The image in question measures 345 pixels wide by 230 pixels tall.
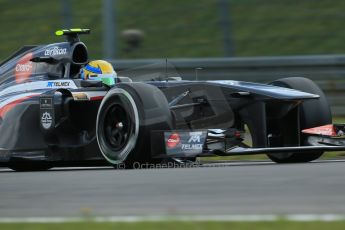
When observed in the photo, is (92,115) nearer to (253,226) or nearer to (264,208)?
(264,208)

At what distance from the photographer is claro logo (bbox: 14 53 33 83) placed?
10914 mm

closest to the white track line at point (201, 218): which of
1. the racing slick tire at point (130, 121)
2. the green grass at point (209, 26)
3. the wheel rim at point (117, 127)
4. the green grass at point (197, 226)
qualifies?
the green grass at point (197, 226)

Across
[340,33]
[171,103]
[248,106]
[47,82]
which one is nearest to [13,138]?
[47,82]

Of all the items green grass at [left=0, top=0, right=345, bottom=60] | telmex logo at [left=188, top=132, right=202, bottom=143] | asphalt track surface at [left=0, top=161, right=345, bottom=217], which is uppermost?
green grass at [left=0, top=0, right=345, bottom=60]

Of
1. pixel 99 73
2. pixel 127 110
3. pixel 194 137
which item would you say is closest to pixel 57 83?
pixel 99 73

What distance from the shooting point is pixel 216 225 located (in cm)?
531

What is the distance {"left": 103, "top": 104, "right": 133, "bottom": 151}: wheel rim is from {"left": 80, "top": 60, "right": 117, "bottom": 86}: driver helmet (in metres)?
0.74

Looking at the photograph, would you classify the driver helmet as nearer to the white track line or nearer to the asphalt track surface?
the asphalt track surface

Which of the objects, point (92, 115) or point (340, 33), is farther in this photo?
point (340, 33)

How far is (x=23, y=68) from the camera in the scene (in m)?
11.0

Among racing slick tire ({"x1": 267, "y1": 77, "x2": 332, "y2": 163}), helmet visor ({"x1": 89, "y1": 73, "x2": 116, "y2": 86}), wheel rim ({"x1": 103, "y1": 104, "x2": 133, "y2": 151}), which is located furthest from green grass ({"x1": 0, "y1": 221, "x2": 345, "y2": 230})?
helmet visor ({"x1": 89, "y1": 73, "x2": 116, "y2": 86})

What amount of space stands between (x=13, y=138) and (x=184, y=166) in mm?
2163

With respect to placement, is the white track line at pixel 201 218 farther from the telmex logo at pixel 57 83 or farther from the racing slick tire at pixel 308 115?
the telmex logo at pixel 57 83

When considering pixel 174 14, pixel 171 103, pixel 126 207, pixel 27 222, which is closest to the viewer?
pixel 27 222
